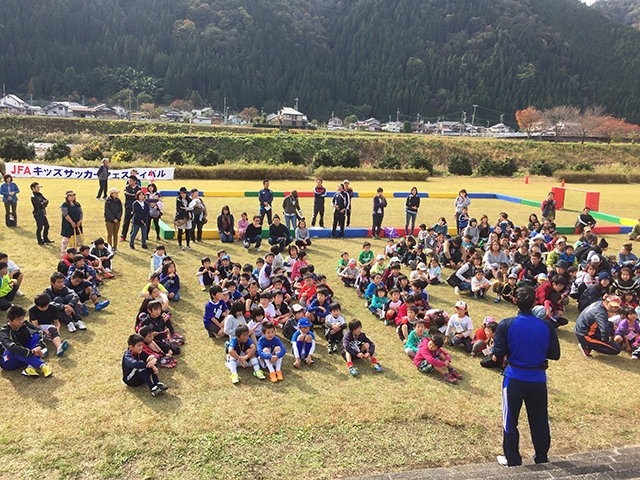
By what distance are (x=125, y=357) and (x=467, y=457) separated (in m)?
4.14

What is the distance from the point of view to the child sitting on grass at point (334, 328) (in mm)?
7488

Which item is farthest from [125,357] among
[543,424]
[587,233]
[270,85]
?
[270,85]

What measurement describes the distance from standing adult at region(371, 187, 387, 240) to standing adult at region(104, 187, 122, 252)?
23.0 feet

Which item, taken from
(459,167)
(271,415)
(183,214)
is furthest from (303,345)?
(459,167)

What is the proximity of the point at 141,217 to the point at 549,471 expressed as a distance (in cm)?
1032

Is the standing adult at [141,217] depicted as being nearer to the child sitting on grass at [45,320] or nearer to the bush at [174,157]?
the child sitting on grass at [45,320]

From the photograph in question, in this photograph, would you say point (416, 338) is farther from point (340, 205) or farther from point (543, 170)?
point (543, 170)

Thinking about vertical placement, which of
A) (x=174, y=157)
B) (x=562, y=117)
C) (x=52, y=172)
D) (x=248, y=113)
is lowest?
(x=52, y=172)

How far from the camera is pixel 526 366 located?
4.54m

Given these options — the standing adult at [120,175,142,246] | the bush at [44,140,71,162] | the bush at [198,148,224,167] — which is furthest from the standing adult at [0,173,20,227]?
the bush at [44,140,71,162]

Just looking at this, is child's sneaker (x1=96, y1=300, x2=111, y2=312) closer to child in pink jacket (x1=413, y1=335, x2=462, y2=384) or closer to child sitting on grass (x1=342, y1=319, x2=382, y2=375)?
child sitting on grass (x1=342, y1=319, x2=382, y2=375)

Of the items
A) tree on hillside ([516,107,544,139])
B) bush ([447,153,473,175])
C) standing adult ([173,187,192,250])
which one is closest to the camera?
standing adult ([173,187,192,250])

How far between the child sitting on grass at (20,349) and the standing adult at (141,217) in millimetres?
5731

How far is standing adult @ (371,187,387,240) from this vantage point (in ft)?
47.5
